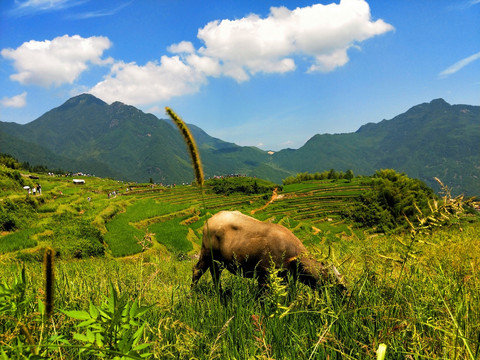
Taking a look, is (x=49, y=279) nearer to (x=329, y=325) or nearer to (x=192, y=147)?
(x=192, y=147)

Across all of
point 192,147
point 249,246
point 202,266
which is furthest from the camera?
point 202,266

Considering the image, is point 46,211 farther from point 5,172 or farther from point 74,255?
point 5,172

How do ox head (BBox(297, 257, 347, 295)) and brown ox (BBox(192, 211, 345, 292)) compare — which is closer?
A: ox head (BBox(297, 257, 347, 295))

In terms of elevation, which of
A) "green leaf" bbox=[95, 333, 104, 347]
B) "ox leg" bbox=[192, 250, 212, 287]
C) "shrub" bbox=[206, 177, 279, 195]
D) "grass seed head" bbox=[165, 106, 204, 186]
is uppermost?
"grass seed head" bbox=[165, 106, 204, 186]

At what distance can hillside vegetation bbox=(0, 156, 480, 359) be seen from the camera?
1535 mm

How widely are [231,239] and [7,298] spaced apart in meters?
4.43

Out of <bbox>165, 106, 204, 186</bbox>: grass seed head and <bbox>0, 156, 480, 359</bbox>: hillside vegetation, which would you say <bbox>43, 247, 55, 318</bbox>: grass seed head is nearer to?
<bbox>0, 156, 480, 359</bbox>: hillside vegetation

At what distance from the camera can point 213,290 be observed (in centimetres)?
416

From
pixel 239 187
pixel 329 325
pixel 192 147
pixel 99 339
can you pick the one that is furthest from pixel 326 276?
pixel 239 187

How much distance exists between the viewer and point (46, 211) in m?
27.5

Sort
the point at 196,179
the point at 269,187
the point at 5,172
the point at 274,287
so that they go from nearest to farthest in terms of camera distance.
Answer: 1. the point at 274,287
2. the point at 196,179
3. the point at 5,172
4. the point at 269,187

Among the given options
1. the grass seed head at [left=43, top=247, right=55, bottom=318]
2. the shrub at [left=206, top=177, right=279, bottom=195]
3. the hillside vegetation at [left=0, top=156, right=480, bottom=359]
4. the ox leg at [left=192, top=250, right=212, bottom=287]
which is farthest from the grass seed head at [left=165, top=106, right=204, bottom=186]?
the shrub at [left=206, top=177, right=279, bottom=195]

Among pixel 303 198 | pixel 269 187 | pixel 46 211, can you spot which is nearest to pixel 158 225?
pixel 46 211

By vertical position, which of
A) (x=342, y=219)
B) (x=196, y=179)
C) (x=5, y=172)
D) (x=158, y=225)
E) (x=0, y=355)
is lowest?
(x=342, y=219)
